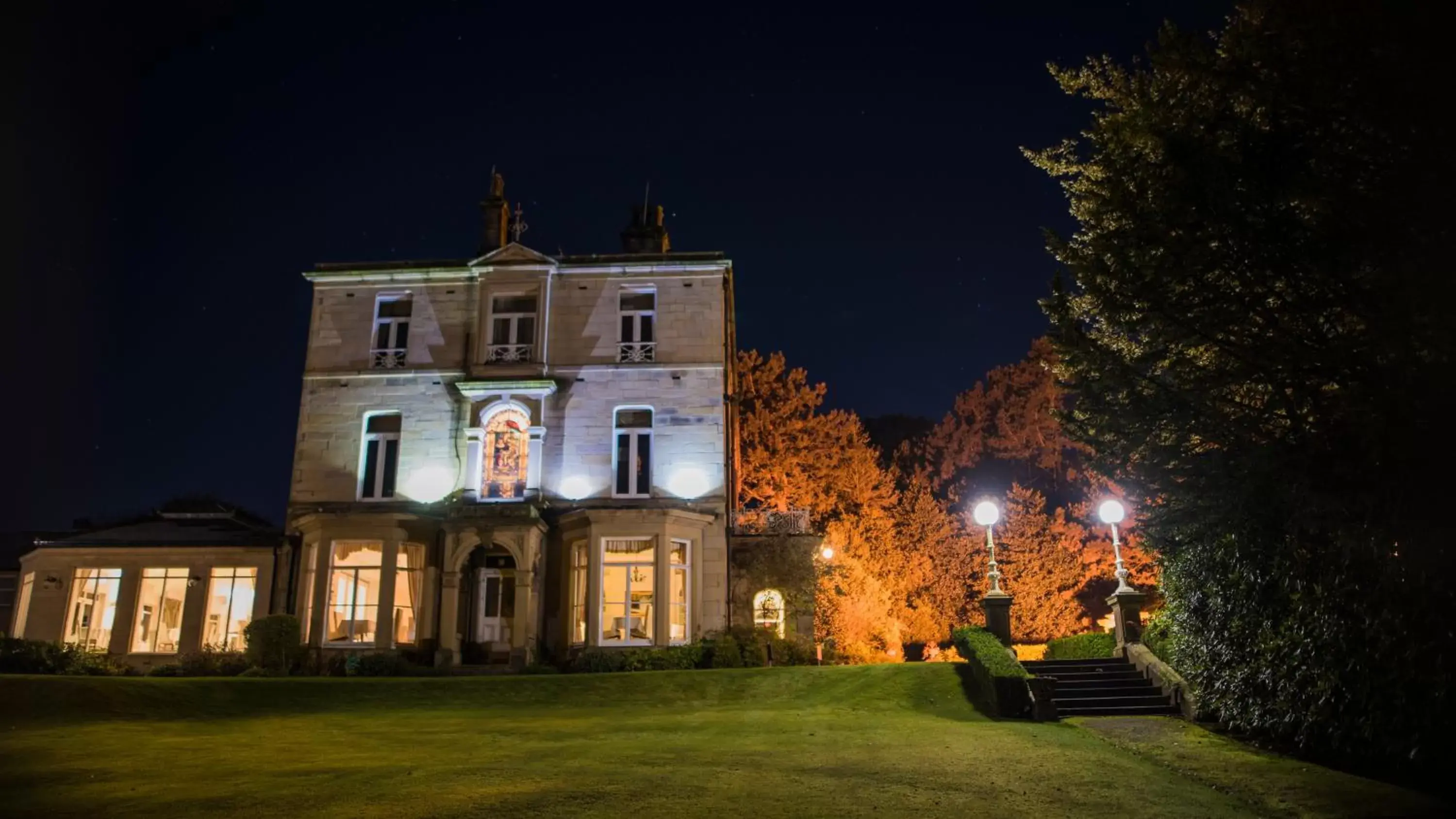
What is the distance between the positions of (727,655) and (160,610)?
17.7 m

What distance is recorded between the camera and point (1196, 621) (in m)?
15.2

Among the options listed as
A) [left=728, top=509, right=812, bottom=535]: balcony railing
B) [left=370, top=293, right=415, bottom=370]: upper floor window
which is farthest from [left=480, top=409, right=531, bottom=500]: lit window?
[left=728, top=509, right=812, bottom=535]: balcony railing

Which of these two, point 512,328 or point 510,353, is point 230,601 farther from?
point 512,328

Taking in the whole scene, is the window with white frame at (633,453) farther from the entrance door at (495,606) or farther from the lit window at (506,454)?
the entrance door at (495,606)

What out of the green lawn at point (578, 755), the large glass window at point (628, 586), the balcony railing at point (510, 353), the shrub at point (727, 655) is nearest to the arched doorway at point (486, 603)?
the large glass window at point (628, 586)

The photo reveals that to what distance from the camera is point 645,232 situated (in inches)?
1307

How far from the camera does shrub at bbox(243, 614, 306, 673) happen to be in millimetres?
24203

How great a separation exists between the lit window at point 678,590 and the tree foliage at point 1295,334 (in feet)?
50.6

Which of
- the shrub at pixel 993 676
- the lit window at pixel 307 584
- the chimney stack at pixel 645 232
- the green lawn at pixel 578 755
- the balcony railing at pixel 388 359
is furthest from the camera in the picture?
the chimney stack at pixel 645 232

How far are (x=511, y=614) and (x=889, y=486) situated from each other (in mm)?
18846

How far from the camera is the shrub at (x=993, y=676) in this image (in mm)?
16547

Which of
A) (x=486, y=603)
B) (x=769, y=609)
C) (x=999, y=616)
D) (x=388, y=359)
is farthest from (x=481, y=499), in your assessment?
(x=999, y=616)

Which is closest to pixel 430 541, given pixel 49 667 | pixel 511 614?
pixel 511 614

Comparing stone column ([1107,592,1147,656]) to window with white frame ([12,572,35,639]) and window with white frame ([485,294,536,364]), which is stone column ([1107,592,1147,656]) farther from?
window with white frame ([12,572,35,639])
